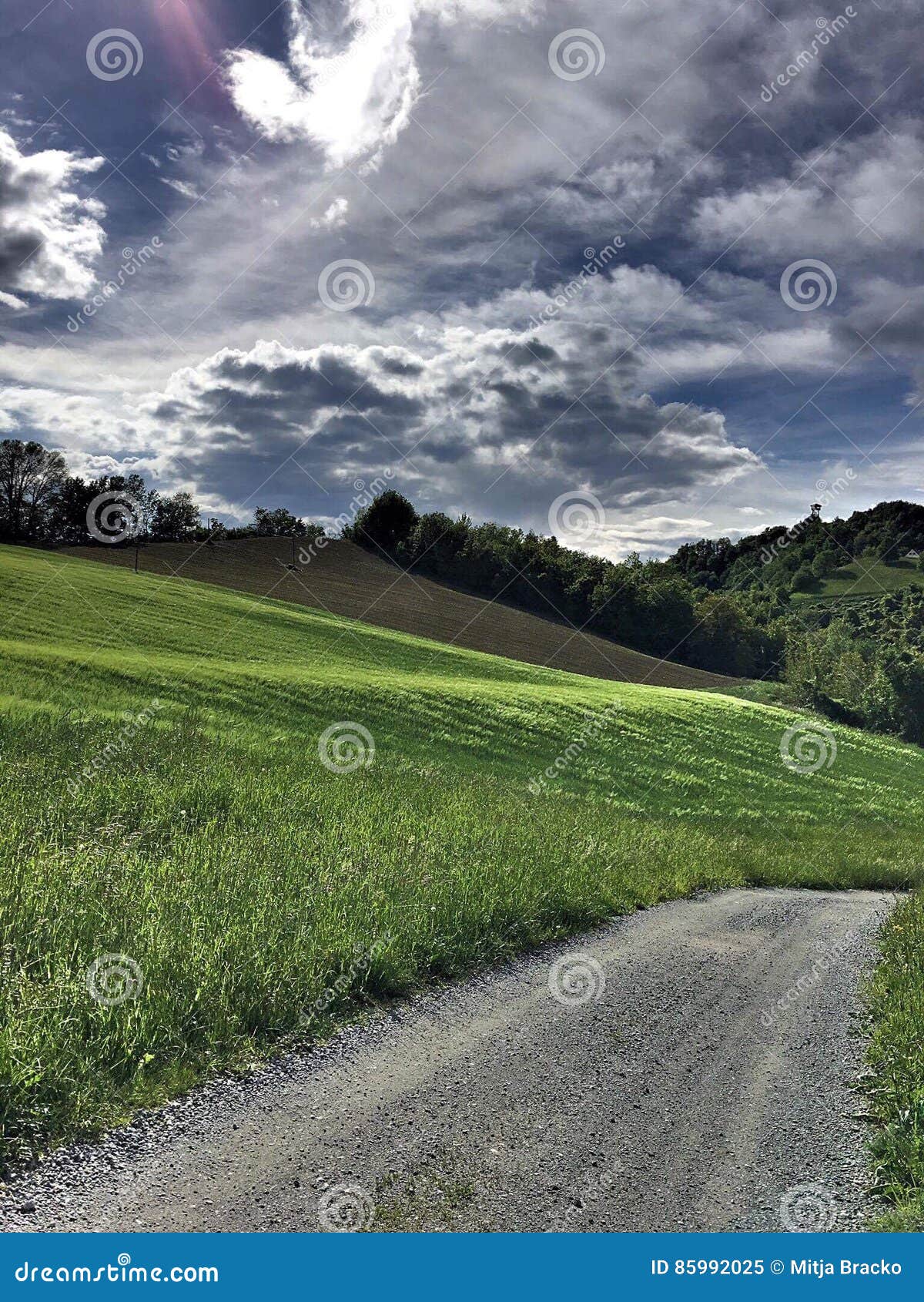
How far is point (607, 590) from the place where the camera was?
315 feet

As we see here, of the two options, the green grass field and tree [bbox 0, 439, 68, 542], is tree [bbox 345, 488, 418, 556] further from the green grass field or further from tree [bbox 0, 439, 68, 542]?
the green grass field

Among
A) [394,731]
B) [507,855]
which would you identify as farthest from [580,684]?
[507,855]

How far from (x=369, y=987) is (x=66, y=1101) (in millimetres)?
2777

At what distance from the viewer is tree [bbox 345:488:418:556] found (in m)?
108

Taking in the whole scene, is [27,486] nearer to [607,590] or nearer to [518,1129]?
[607,590]

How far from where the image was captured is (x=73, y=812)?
427 inches

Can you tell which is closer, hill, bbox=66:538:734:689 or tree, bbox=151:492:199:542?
hill, bbox=66:538:734:689

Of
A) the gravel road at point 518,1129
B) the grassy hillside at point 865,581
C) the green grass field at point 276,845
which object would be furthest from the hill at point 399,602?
the grassy hillside at point 865,581

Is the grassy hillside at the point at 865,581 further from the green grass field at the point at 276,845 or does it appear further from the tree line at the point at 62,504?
the green grass field at the point at 276,845

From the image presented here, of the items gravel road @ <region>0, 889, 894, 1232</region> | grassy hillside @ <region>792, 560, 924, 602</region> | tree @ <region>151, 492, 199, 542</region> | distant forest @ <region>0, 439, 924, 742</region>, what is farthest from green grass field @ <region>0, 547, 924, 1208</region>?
grassy hillside @ <region>792, 560, 924, 602</region>

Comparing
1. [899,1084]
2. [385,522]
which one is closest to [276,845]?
[899,1084]

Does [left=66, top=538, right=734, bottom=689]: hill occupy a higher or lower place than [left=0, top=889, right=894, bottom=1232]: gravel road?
higher

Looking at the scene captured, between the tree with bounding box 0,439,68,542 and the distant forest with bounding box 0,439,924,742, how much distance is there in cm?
11

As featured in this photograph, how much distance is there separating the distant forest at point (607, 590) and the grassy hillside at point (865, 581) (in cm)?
2916
